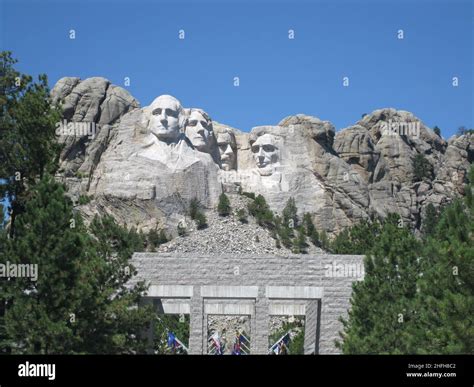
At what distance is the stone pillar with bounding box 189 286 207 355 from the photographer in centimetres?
1936

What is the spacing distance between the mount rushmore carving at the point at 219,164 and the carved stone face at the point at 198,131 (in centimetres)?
5

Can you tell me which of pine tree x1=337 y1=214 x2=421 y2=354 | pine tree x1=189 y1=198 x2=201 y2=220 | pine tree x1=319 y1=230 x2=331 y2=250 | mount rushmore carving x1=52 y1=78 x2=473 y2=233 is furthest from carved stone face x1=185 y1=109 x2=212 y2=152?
pine tree x1=337 y1=214 x2=421 y2=354

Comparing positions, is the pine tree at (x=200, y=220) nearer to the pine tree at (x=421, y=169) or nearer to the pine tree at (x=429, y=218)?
the pine tree at (x=429, y=218)

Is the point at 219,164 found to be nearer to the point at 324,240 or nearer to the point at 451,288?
the point at 324,240

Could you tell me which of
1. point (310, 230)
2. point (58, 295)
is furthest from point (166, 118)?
point (58, 295)

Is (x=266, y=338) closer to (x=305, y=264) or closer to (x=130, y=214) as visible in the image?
(x=305, y=264)

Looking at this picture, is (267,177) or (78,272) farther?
(267,177)

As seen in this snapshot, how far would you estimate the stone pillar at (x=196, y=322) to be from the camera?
1936 cm

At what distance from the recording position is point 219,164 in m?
42.3

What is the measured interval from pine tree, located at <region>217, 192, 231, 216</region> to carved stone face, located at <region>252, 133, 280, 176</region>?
311 cm

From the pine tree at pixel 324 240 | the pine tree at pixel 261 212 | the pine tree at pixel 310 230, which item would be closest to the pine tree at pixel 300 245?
the pine tree at pixel 310 230

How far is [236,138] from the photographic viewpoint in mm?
43844
